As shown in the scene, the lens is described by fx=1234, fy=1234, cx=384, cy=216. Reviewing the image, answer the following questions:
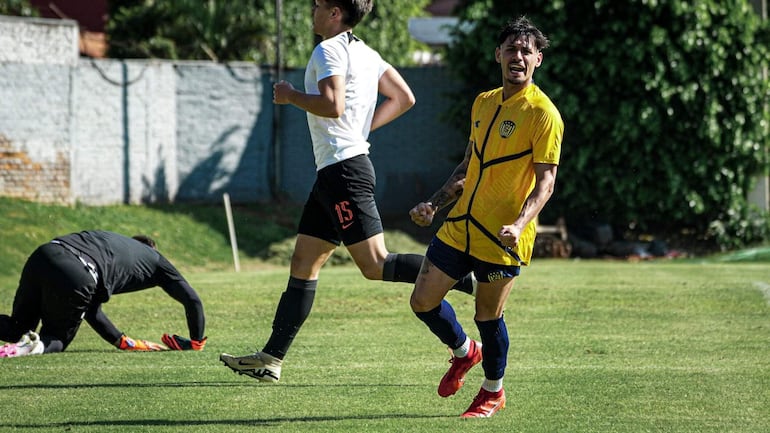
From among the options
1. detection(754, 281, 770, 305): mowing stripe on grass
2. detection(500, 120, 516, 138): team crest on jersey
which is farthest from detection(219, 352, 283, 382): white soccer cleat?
detection(754, 281, 770, 305): mowing stripe on grass

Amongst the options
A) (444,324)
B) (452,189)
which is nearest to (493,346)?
(444,324)

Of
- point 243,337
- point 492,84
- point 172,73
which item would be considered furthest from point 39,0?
point 243,337


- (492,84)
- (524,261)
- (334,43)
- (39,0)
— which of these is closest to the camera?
(524,261)

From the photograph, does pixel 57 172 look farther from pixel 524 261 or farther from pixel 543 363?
pixel 524 261

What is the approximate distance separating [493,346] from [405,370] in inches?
71.8

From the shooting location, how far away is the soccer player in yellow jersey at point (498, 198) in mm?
6328

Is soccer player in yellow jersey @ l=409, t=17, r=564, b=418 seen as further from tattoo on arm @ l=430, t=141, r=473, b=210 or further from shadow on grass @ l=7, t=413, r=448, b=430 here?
shadow on grass @ l=7, t=413, r=448, b=430

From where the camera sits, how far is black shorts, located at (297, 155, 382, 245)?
7.13 metres

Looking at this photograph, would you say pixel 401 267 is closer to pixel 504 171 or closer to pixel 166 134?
pixel 504 171

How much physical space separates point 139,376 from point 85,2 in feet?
98.0

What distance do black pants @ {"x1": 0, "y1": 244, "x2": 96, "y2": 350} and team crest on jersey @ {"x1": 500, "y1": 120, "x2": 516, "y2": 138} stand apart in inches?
142

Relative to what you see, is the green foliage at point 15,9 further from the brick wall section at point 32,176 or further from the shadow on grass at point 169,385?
the shadow on grass at point 169,385

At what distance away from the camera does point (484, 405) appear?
6.68 m

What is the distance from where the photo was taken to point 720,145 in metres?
21.3
